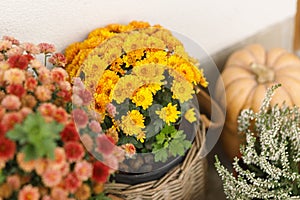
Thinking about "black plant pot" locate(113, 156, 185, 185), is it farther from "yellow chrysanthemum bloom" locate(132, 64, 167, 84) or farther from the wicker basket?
"yellow chrysanthemum bloom" locate(132, 64, 167, 84)

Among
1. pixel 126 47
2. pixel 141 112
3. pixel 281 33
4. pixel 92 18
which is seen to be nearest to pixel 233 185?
pixel 141 112

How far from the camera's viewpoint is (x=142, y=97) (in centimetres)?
93

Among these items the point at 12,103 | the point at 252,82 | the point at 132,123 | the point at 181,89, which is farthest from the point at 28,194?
the point at 252,82

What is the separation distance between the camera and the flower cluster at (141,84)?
0.93 meters

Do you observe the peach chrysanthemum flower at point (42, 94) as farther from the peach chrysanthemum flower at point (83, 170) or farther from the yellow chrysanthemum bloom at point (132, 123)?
the yellow chrysanthemum bloom at point (132, 123)

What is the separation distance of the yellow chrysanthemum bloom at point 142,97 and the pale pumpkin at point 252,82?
376 millimetres

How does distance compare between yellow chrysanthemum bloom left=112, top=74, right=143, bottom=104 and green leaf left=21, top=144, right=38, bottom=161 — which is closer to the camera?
green leaf left=21, top=144, right=38, bottom=161

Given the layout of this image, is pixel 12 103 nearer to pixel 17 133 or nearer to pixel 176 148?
pixel 17 133

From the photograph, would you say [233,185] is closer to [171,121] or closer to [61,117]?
[171,121]

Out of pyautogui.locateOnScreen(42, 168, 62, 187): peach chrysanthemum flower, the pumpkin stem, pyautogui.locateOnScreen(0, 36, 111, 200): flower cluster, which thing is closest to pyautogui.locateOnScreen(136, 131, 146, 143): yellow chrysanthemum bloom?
pyautogui.locateOnScreen(0, 36, 111, 200): flower cluster

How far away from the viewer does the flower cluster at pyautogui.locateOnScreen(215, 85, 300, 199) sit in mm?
1009

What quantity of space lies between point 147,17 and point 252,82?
1.11 feet

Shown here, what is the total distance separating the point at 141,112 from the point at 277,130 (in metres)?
0.32

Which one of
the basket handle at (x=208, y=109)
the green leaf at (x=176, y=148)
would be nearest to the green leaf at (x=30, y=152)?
the green leaf at (x=176, y=148)
